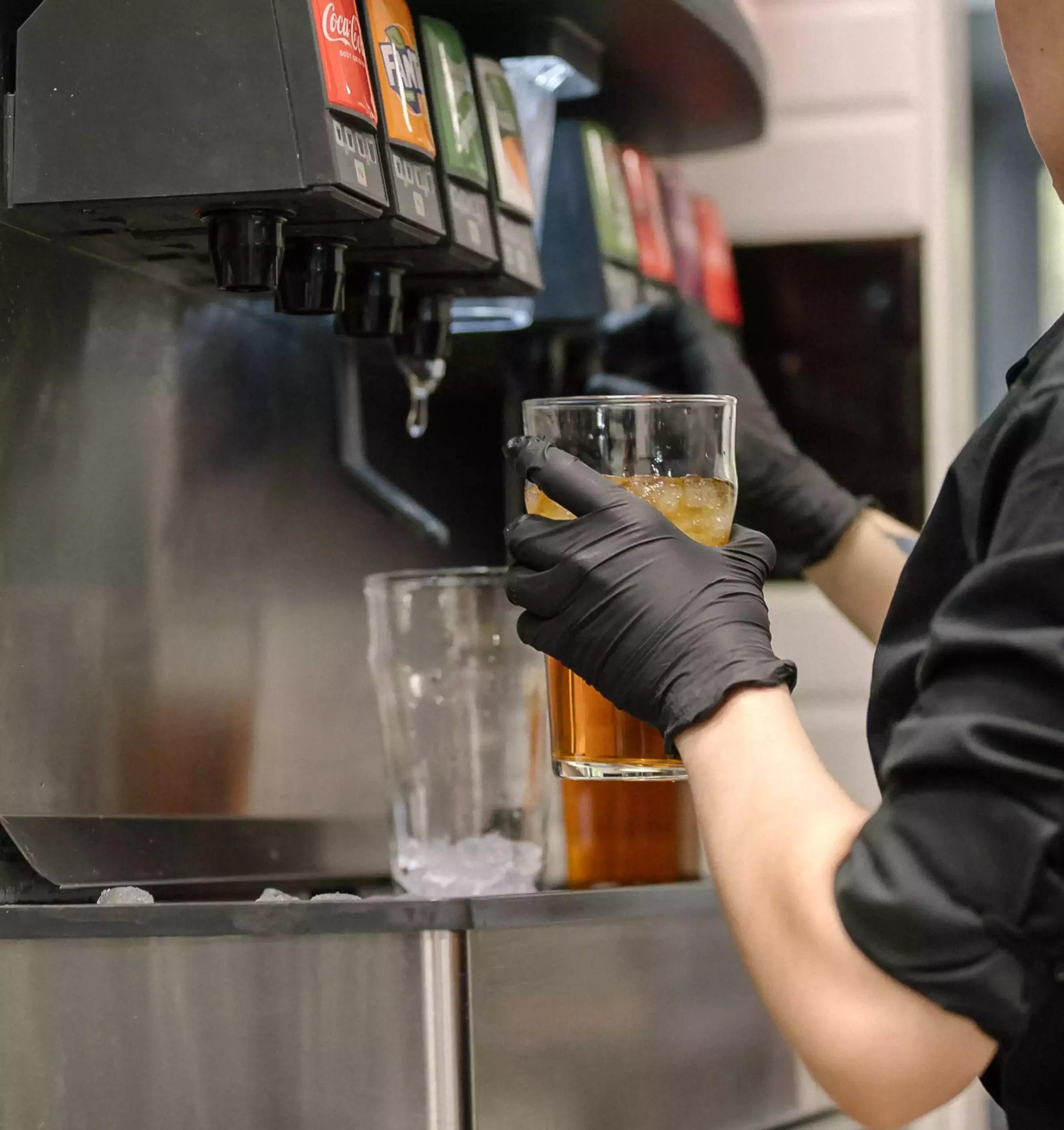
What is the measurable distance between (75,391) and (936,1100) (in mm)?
653

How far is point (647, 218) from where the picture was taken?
142 centimetres

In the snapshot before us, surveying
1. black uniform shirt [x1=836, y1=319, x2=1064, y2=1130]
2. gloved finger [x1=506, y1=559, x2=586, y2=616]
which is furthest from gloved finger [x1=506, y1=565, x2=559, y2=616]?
black uniform shirt [x1=836, y1=319, x2=1064, y2=1130]

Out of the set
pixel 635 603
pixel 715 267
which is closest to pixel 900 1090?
pixel 635 603

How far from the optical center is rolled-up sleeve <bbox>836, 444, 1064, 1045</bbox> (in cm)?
55

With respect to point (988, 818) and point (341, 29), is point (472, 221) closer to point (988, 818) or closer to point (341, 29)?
point (341, 29)

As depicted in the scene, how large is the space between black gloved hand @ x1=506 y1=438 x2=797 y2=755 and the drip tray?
324 mm

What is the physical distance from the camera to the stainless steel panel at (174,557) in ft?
2.97

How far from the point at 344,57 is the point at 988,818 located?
1.71 feet

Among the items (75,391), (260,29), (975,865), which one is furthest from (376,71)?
(975,865)

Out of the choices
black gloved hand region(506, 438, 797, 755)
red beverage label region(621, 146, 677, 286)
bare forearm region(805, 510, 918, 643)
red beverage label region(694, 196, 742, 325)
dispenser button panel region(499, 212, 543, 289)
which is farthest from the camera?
red beverage label region(694, 196, 742, 325)

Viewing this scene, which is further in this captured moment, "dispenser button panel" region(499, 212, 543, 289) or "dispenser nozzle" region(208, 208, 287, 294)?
"dispenser button panel" region(499, 212, 543, 289)

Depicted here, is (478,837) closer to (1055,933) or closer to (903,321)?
(1055,933)

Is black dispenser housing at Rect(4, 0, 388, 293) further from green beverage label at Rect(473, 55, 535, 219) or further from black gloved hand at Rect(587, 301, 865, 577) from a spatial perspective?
black gloved hand at Rect(587, 301, 865, 577)

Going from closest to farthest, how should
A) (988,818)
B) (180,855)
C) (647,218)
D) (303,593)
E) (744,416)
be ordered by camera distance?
(988,818), (180,855), (303,593), (744,416), (647,218)
